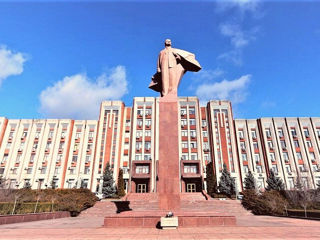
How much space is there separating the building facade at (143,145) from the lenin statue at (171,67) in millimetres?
23155

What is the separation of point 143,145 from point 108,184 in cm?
939

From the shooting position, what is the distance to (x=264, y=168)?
35.9 metres

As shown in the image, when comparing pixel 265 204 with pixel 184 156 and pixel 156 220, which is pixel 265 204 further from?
pixel 184 156

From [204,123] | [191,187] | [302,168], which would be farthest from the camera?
[204,123]

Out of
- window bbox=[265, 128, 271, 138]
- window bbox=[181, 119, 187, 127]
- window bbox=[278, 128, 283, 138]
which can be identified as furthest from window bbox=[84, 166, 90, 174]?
window bbox=[278, 128, 283, 138]

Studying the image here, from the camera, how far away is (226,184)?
31625mm

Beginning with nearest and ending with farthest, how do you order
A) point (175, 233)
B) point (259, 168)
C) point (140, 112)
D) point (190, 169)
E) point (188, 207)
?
point (175, 233) < point (188, 207) < point (190, 169) < point (259, 168) < point (140, 112)

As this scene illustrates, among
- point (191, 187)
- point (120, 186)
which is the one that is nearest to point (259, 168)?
A: point (191, 187)

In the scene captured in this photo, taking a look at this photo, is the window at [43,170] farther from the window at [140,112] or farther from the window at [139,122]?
the window at [140,112]

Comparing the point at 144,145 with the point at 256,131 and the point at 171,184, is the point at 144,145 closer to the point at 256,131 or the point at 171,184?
the point at 256,131

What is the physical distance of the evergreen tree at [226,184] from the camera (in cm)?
3109

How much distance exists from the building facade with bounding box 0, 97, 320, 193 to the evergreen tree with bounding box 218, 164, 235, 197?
8.00 ft

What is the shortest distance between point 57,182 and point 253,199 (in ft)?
108

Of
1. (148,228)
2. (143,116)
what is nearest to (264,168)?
(143,116)
